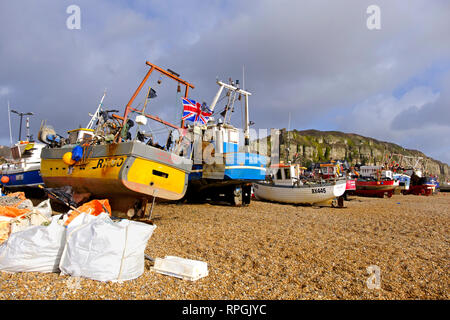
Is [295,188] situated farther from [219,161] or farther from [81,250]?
[81,250]

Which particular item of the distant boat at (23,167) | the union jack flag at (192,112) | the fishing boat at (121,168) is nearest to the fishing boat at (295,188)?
the union jack flag at (192,112)

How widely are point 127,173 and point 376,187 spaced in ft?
94.0

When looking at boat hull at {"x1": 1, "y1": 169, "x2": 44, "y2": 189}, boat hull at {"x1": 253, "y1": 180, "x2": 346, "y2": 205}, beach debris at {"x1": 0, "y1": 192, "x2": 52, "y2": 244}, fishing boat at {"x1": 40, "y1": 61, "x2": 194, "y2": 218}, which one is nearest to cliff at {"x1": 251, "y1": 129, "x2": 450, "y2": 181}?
boat hull at {"x1": 253, "y1": 180, "x2": 346, "y2": 205}

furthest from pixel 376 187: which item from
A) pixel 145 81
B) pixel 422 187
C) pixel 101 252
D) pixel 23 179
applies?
pixel 101 252

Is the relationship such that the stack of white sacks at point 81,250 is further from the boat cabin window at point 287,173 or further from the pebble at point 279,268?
the boat cabin window at point 287,173

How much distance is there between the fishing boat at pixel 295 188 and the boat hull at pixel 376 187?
15.2 m

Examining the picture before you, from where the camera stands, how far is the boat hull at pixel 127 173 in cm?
782

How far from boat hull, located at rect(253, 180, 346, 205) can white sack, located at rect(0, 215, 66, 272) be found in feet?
47.5

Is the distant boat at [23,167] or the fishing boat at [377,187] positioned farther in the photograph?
the fishing boat at [377,187]

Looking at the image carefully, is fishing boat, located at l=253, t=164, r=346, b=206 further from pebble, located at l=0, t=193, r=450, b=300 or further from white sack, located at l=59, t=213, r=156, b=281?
white sack, located at l=59, t=213, r=156, b=281
